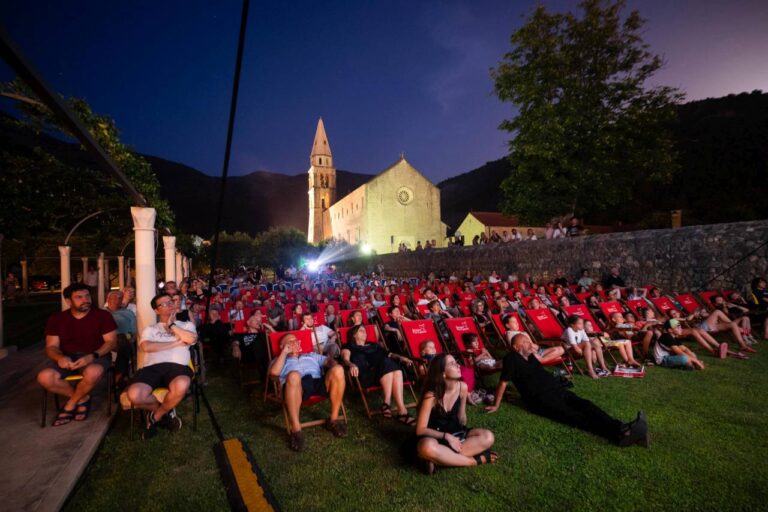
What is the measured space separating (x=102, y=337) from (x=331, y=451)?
2815 millimetres

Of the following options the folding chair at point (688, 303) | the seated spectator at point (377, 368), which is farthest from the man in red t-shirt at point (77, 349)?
the folding chair at point (688, 303)

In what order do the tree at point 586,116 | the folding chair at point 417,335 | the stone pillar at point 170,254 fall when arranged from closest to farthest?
the folding chair at point 417,335, the stone pillar at point 170,254, the tree at point 586,116

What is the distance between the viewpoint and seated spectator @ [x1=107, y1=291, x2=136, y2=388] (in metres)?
4.88

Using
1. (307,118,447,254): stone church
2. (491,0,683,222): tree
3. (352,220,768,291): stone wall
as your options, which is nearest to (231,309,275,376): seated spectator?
(352,220,768,291): stone wall

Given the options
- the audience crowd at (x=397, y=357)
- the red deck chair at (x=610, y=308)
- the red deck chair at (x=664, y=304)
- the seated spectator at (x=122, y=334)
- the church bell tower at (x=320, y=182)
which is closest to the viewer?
the audience crowd at (x=397, y=357)

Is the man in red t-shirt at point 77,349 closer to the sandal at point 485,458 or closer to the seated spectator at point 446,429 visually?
the seated spectator at point 446,429

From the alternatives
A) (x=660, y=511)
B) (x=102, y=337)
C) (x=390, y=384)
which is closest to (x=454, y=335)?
(x=390, y=384)

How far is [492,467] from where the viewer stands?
306 cm

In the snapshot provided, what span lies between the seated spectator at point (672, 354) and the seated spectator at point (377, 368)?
150 inches

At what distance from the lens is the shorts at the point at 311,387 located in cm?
397

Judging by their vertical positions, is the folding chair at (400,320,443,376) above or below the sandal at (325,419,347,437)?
above

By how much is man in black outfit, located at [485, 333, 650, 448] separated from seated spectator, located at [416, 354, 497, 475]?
1.08 meters

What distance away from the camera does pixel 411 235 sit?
43.3m

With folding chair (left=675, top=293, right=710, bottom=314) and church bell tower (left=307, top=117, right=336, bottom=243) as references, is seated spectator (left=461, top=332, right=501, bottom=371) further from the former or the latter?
church bell tower (left=307, top=117, right=336, bottom=243)
